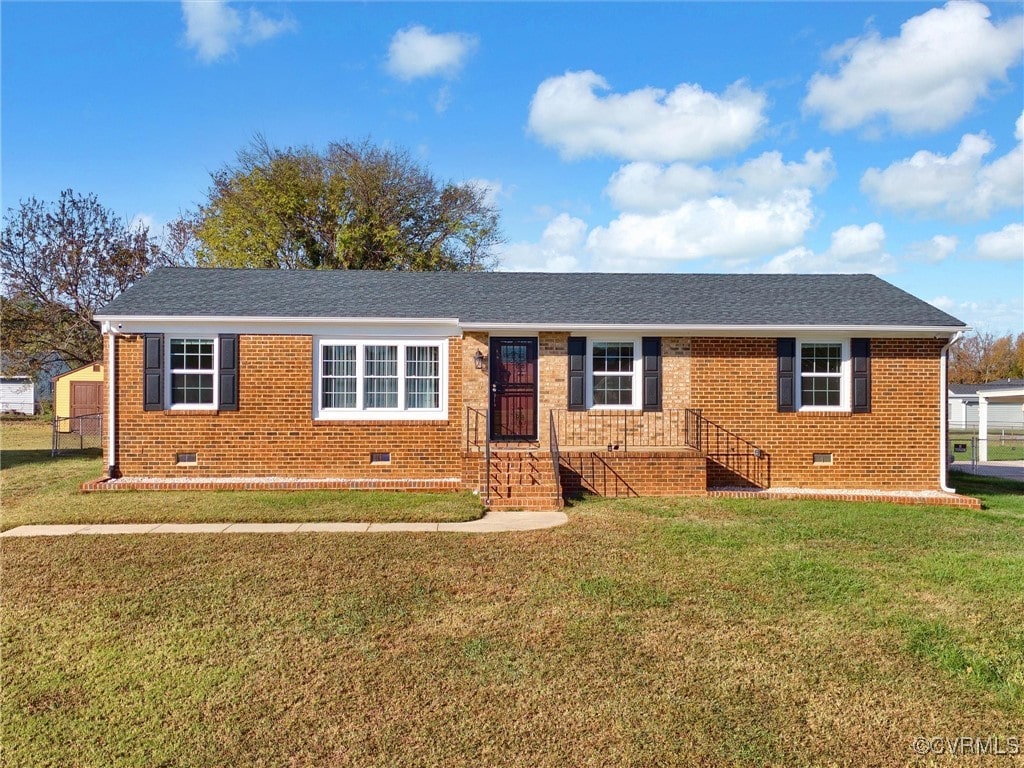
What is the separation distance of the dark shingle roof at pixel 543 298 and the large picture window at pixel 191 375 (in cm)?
64

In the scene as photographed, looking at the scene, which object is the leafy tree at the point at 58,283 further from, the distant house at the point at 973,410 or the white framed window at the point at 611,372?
the distant house at the point at 973,410

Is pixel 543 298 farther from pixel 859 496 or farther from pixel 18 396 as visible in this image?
pixel 18 396

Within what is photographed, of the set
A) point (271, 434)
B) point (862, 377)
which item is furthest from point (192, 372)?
point (862, 377)

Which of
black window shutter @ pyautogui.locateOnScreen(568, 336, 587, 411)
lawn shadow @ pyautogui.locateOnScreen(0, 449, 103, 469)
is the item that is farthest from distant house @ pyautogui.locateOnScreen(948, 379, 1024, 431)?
lawn shadow @ pyautogui.locateOnScreen(0, 449, 103, 469)

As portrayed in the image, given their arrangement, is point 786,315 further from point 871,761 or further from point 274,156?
point 274,156

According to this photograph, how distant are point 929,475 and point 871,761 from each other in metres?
10.1

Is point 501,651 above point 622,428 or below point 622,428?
below

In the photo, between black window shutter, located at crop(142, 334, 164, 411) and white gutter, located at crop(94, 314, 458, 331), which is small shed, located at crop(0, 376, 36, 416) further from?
white gutter, located at crop(94, 314, 458, 331)

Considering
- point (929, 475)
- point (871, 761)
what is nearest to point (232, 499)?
point (871, 761)

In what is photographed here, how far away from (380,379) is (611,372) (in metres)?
4.26

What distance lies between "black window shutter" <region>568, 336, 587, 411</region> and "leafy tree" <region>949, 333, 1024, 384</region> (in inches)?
2294

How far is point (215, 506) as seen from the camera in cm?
942

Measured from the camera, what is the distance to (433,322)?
38.6 feet

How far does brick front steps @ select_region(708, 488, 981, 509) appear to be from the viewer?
10648 millimetres
